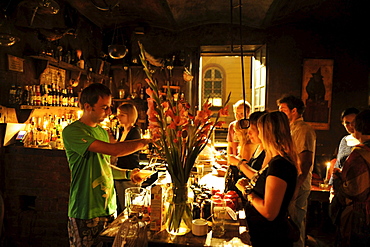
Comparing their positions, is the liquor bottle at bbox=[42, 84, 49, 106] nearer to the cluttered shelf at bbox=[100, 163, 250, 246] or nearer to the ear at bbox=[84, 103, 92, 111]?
the ear at bbox=[84, 103, 92, 111]

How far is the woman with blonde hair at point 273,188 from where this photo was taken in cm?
173

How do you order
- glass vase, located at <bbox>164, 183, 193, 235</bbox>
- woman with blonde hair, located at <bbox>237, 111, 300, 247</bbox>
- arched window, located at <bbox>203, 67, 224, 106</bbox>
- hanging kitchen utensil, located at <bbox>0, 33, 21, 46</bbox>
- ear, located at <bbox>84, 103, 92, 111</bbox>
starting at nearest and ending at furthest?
1. glass vase, located at <bbox>164, 183, 193, 235</bbox>
2. woman with blonde hair, located at <bbox>237, 111, 300, 247</bbox>
3. ear, located at <bbox>84, 103, 92, 111</bbox>
4. hanging kitchen utensil, located at <bbox>0, 33, 21, 46</bbox>
5. arched window, located at <bbox>203, 67, 224, 106</bbox>

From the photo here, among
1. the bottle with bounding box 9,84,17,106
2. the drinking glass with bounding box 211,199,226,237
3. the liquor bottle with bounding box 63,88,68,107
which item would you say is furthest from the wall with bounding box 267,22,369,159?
the drinking glass with bounding box 211,199,226,237

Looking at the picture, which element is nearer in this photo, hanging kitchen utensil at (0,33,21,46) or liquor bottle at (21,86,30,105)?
hanging kitchen utensil at (0,33,21,46)

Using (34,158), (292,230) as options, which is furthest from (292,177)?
(34,158)

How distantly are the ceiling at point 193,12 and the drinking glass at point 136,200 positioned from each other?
3.43m

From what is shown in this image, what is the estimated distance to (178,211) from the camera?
1.60 m

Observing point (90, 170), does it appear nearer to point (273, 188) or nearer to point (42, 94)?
point (273, 188)

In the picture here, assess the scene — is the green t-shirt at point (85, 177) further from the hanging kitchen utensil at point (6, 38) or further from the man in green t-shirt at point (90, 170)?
the hanging kitchen utensil at point (6, 38)

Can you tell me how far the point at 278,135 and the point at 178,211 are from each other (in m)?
0.82

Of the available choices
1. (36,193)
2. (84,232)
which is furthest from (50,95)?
(84,232)

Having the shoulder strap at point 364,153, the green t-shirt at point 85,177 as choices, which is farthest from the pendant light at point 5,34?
the shoulder strap at point 364,153

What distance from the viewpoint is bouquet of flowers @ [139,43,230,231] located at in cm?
157

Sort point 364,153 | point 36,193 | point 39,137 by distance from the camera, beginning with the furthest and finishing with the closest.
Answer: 1. point 39,137
2. point 36,193
3. point 364,153
